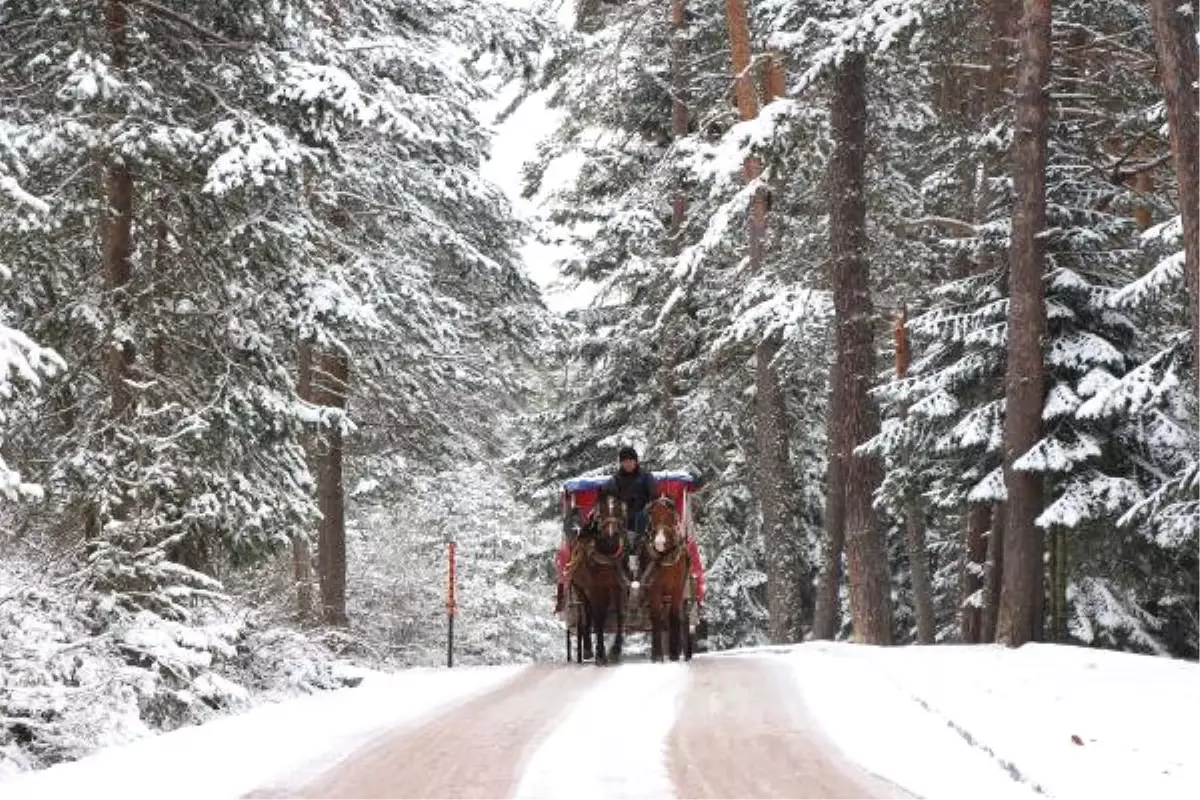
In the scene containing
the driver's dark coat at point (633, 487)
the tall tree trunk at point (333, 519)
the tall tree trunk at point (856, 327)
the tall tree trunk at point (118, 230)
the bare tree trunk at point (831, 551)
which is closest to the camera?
the tall tree trunk at point (118, 230)

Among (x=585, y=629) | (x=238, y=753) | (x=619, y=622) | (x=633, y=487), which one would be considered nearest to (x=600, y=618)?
(x=619, y=622)

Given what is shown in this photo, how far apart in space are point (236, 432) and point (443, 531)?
30.0 m

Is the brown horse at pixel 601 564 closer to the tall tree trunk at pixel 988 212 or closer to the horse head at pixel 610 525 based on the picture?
the horse head at pixel 610 525

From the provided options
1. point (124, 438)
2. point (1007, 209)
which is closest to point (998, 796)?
point (124, 438)

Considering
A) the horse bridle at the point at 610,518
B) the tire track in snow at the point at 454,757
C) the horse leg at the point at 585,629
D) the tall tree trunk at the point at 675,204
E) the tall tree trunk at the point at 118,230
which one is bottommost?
the tire track in snow at the point at 454,757

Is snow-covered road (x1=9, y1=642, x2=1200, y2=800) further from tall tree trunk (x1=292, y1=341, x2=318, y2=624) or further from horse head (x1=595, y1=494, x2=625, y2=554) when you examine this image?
tall tree trunk (x1=292, y1=341, x2=318, y2=624)

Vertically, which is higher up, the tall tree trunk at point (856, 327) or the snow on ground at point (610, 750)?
the tall tree trunk at point (856, 327)

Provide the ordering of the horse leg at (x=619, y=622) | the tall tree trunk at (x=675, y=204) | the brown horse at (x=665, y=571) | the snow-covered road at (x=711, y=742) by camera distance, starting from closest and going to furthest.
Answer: the snow-covered road at (x=711, y=742) → the brown horse at (x=665, y=571) → the horse leg at (x=619, y=622) → the tall tree trunk at (x=675, y=204)

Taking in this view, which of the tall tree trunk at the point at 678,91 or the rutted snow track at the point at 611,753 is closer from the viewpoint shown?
the rutted snow track at the point at 611,753

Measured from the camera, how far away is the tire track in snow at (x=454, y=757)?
258 inches

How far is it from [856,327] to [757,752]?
453 inches

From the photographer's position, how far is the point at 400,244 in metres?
19.8

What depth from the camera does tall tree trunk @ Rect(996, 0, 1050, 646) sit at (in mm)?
14680

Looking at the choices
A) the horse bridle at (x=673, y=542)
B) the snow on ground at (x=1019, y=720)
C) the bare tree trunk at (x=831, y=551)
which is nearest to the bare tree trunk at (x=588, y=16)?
the bare tree trunk at (x=831, y=551)
